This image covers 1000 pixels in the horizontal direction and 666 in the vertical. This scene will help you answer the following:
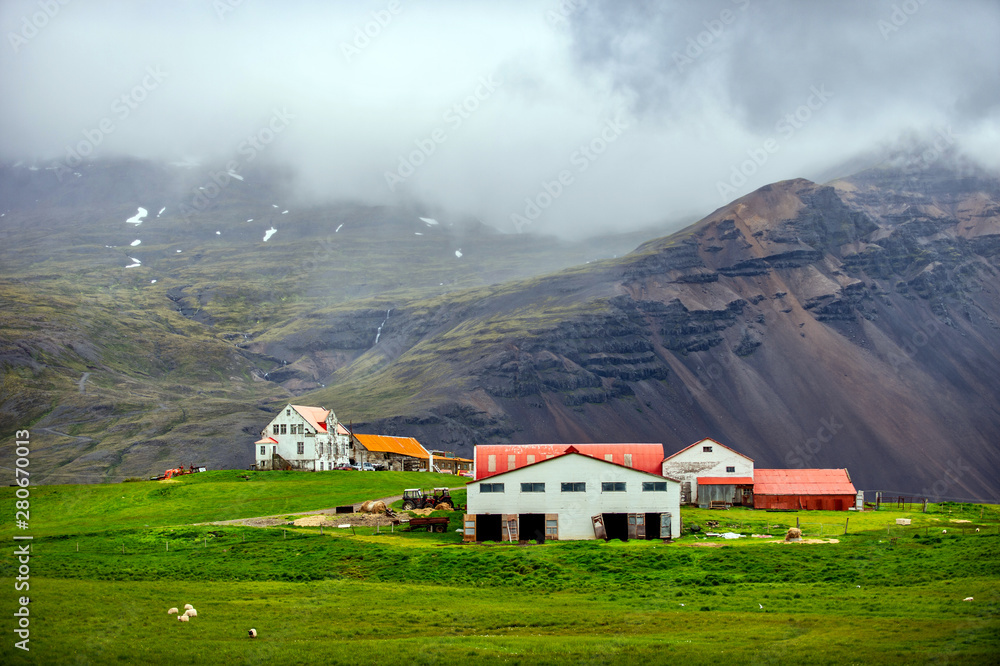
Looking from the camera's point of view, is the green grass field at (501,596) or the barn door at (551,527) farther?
the barn door at (551,527)

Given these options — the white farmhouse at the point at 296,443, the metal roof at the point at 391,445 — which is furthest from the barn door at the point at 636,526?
the metal roof at the point at 391,445

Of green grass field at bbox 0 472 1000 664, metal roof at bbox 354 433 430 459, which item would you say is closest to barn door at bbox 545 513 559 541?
green grass field at bbox 0 472 1000 664

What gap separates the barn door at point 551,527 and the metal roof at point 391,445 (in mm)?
60782

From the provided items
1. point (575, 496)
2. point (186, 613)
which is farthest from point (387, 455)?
point (186, 613)

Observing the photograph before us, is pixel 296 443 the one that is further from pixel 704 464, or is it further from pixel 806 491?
pixel 806 491

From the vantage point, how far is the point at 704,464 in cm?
9056

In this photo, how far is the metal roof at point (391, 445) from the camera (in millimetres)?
122719

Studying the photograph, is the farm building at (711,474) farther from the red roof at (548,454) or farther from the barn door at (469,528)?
the barn door at (469,528)

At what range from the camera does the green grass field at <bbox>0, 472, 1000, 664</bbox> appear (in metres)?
29.6

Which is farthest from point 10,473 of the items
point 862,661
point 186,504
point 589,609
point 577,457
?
point 862,661

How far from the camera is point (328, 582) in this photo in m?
46.2

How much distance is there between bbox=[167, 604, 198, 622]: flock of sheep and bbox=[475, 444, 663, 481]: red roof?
140 feet

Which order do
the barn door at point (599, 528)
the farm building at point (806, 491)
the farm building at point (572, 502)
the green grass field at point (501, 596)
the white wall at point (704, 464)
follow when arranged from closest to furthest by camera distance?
the green grass field at point (501, 596) < the barn door at point (599, 528) < the farm building at point (572, 502) < the farm building at point (806, 491) < the white wall at point (704, 464)

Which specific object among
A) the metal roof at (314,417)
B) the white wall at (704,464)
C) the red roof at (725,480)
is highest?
the metal roof at (314,417)
